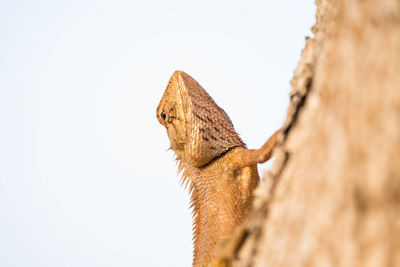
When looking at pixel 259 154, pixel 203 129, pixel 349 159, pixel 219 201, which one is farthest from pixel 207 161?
pixel 349 159

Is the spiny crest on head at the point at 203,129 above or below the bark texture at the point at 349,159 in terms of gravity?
above

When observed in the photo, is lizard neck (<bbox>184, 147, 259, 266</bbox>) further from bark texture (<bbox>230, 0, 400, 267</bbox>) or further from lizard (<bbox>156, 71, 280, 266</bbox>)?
bark texture (<bbox>230, 0, 400, 267</bbox>)

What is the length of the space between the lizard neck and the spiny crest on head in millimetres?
109

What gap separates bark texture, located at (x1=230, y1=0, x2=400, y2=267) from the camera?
708mm

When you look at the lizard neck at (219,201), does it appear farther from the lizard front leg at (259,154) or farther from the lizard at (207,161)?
the lizard front leg at (259,154)

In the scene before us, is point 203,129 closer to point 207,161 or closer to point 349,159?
point 207,161

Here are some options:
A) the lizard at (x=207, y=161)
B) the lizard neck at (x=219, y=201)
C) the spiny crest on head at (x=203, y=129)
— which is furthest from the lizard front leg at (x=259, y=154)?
the spiny crest on head at (x=203, y=129)

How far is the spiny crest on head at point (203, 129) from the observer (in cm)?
340

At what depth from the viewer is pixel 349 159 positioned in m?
0.77

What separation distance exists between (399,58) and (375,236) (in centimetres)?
36

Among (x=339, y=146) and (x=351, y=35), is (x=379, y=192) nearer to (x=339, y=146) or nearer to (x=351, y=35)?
(x=339, y=146)

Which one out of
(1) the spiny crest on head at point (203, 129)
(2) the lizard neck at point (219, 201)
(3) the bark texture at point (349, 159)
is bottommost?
(3) the bark texture at point (349, 159)

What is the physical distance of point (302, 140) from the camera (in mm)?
1006

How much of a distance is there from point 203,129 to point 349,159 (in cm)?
266
